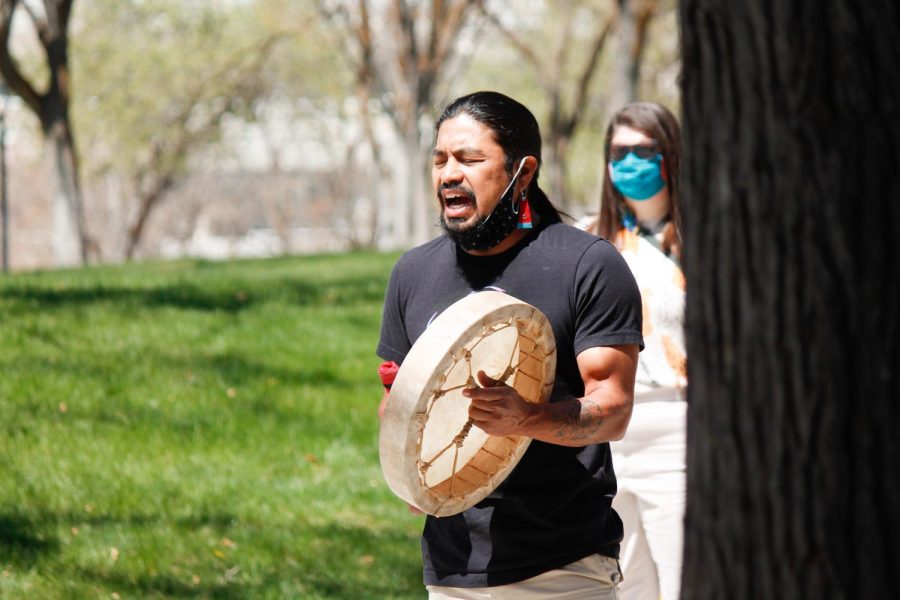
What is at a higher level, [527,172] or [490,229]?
[527,172]

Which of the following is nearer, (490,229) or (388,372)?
(388,372)

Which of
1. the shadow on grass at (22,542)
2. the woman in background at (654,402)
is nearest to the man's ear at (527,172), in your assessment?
the woman in background at (654,402)

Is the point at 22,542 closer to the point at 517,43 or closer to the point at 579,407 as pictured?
the point at 579,407

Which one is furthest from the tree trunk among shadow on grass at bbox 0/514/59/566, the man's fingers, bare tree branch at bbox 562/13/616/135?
bare tree branch at bbox 562/13/616/135

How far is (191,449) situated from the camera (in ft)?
23.5

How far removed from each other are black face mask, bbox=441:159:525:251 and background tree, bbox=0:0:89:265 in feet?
56.5

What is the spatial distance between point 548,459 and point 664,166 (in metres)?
1.96

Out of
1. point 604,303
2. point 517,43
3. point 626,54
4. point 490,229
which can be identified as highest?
point 517,43

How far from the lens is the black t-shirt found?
3.17 meters

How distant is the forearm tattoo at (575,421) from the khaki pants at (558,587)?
36cm

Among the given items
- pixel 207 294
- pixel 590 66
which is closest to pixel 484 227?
pixel 207 294

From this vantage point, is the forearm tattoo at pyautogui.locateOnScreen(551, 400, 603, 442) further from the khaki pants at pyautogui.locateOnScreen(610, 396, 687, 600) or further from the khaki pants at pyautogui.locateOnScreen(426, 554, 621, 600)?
the khaki pants at pyautogui.locateOnScreen(610, 396, 687, 600)

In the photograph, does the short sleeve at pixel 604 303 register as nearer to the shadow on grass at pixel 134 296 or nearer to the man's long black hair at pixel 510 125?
the man's long black hair at pixel 510 125

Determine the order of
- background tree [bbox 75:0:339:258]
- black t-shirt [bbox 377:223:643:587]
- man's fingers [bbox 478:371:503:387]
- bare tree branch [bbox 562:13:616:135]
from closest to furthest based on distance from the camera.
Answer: man's fingers [bbox 478:371:503:387]
black t-shirt [bbox 377:223:643:587]
bare tree branch [bbox 562:13:616:135]
background tree [bbox 75:0:339:258]
